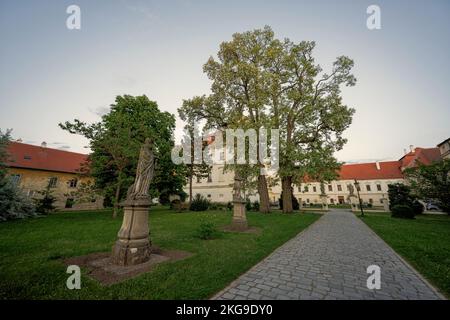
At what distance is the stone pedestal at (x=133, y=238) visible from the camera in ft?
16.6

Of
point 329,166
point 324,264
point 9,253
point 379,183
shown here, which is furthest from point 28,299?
point 379,183

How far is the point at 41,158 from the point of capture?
29828 millimetres

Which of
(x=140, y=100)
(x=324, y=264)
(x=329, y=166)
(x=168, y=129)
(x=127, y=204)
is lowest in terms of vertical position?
(x=324, y=264)

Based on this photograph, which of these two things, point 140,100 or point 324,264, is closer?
point 324,264

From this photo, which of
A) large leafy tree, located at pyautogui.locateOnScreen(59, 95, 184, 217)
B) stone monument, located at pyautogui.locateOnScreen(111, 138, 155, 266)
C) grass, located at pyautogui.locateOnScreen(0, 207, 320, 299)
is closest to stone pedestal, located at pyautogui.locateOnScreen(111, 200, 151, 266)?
stone monument, located at pyautogui.locateOnScreen(111, 138, 155, 266)

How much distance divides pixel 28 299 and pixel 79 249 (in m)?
3.78

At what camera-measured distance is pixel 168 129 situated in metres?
22.0

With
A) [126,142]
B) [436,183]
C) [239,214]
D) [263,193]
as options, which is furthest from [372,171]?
[126,142]

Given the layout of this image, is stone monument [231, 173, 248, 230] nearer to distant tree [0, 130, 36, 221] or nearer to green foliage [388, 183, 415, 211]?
distant tree [0, 130, 36, 221]

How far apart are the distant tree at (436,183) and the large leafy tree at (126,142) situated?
2221 cm

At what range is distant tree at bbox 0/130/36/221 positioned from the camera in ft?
46.0

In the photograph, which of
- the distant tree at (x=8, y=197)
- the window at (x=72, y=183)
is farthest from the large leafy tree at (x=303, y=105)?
the window at (x=72, y=183)

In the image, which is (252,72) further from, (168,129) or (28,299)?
(28,299)
